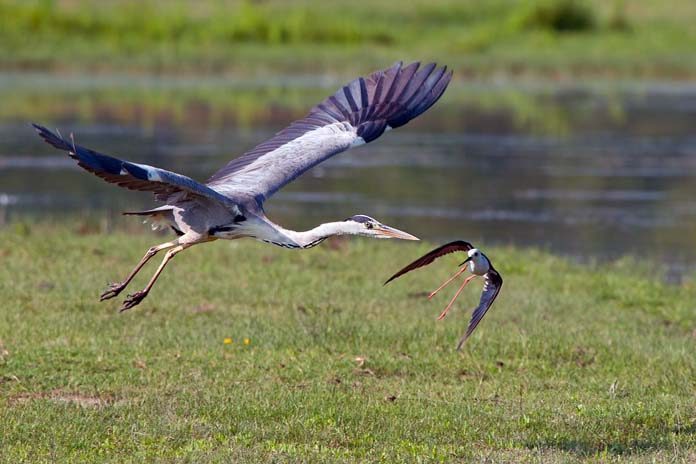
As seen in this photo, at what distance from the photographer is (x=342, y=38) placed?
139 feet

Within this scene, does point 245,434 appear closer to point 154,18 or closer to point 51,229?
point 51,229

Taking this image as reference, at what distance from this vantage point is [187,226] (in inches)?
298

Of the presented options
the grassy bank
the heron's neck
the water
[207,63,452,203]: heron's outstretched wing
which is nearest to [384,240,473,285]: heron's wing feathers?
the heron's neck

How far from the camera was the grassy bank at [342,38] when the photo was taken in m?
37.1

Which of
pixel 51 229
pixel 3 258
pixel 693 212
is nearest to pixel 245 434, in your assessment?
pixel 3 258

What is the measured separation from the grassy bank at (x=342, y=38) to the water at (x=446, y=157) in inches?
93.1

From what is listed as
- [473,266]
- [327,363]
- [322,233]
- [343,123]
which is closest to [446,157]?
[343,123]

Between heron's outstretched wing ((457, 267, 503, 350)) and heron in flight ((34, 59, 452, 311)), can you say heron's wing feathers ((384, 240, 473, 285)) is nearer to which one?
heron's outstretched wing ((457, 267, 503, 350))

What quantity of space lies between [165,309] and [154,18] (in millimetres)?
33905

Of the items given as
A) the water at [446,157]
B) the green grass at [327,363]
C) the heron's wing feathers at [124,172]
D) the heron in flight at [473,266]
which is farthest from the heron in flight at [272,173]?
the water at [446,157]

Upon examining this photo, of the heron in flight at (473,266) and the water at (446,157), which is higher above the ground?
the heron in flight at (473,266)

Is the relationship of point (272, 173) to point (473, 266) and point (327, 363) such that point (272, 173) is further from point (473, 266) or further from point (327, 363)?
point (473, 266)

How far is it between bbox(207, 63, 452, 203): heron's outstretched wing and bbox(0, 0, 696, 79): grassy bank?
27.2 metres

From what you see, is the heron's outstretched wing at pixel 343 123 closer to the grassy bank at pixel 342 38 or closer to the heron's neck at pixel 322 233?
the heron's neck at pixel 322 233
